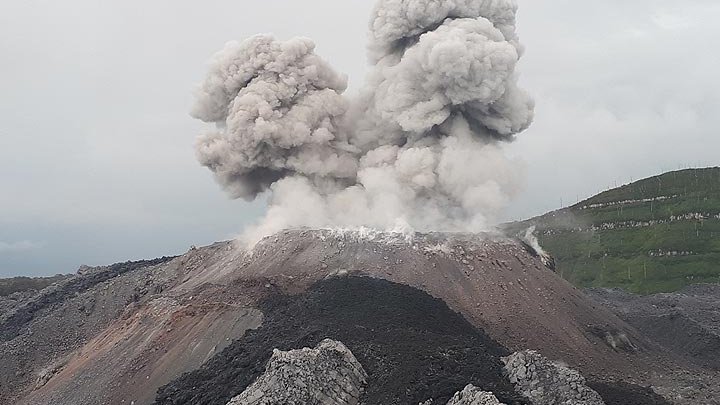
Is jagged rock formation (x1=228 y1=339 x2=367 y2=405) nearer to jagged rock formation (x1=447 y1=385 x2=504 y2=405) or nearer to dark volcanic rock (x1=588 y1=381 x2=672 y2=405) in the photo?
jagged rock formation (x1=447 y1=385 x2=504 y2=405)

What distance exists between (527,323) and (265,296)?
1503 cm

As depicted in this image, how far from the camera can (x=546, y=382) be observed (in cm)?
2930

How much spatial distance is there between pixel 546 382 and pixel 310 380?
9674 millimetres

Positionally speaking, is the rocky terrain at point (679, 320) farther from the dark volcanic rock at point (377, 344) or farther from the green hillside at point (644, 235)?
the green hillside at point (644, 235)

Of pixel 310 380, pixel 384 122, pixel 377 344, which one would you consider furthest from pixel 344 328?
pixel 384 122

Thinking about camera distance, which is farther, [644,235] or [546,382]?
[644,235]

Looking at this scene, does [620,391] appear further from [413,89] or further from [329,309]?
[413,89]

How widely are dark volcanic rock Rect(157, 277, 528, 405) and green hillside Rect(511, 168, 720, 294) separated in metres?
65.2

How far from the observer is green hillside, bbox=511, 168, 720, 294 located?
99438 millimetres

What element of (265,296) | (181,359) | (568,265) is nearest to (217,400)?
(181,359)

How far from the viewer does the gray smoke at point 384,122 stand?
169 ft

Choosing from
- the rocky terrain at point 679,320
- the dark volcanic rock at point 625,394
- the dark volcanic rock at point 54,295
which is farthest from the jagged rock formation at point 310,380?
the dark volcanic rock at point 54,295

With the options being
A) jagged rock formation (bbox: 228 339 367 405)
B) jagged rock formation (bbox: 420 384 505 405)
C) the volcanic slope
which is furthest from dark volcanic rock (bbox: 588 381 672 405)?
jagged rock formation (bbox: 228 339 367 405)

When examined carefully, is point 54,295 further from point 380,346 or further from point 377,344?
point 380,346
